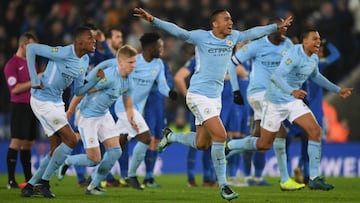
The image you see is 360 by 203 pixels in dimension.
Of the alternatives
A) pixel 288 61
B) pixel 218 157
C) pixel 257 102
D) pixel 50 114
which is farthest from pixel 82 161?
pixel 288 61

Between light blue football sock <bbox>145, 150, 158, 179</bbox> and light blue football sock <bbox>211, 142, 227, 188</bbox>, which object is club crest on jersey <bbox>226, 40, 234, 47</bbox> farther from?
light blue football sock <bbox>145, 150, 158, 179</bbox>

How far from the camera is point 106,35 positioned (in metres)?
19.0

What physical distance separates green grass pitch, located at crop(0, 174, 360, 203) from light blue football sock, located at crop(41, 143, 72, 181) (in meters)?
0.41

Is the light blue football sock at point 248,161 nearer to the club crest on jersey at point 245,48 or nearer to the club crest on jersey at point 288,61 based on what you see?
the club crest on jersey at point 245,48

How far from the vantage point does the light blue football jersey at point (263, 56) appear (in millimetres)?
17375

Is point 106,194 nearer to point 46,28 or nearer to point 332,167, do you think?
point 332,167

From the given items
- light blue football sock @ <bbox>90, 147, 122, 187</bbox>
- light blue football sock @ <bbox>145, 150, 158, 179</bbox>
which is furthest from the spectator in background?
light blue football sock @ <bbox>90, 147, 122, 187</bbox>

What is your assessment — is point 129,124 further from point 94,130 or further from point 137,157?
point 94,130

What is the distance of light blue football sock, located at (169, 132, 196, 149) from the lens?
1544cm

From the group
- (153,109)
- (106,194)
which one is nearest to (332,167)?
(153,109)

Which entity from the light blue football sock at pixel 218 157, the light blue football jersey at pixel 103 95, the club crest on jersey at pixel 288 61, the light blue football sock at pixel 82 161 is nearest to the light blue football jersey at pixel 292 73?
the club crest on jersey at pixel 288 61

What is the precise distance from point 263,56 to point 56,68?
4328 millimetres

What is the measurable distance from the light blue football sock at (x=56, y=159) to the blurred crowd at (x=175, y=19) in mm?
10487

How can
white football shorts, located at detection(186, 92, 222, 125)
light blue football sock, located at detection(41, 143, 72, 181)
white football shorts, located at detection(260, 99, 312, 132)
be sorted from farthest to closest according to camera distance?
white football shorts, located at detection(260, 99, 312, 132)
light blue football sock, located at detection(41, 143, 72, 181)
white football shorts, located at detection(186, 92, 222, 125)
